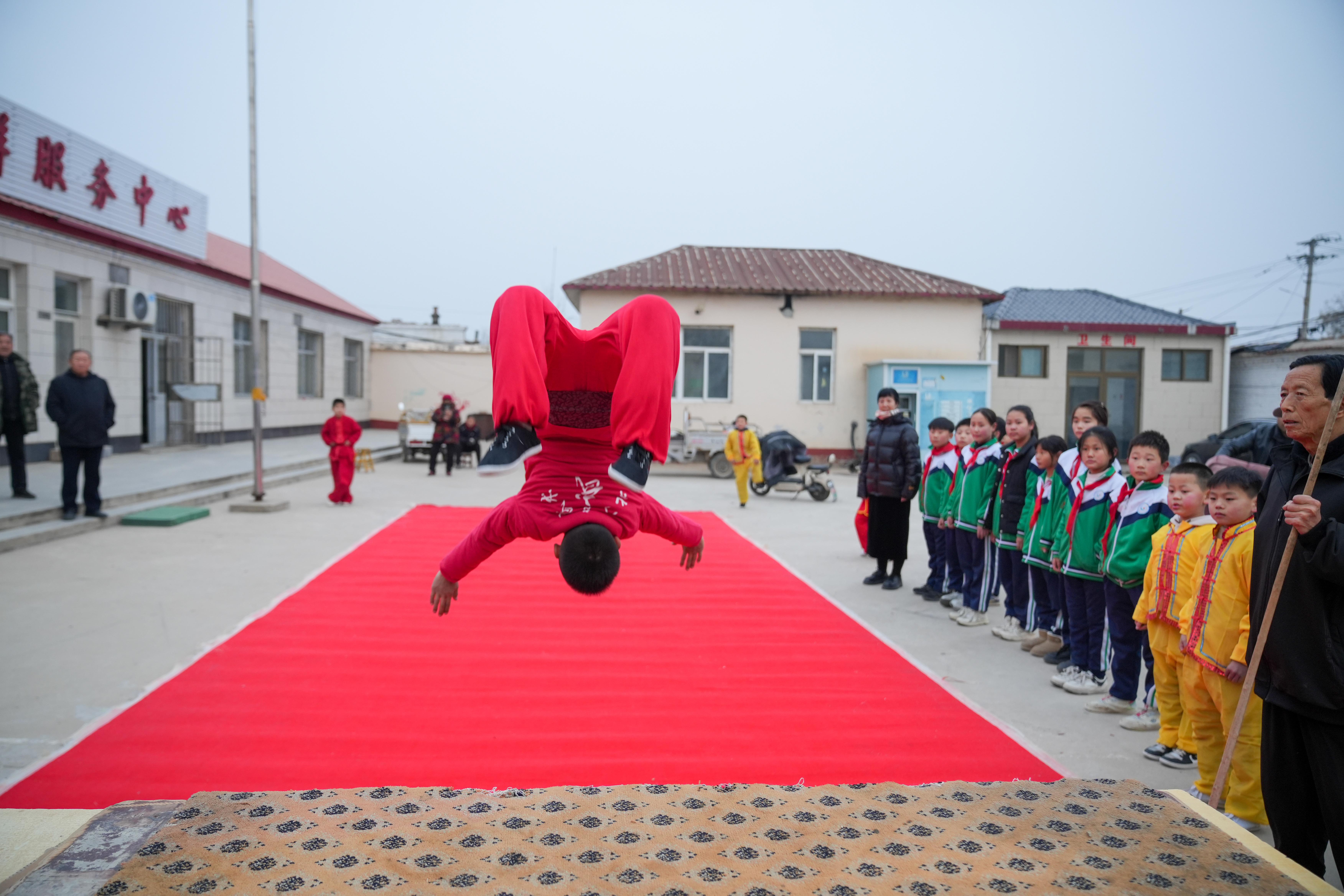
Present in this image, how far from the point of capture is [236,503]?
9477 mm

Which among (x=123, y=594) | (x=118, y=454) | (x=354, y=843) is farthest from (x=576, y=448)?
(x=118, y=454)

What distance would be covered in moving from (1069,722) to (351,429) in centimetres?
883

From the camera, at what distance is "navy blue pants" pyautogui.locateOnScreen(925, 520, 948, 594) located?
248 inches

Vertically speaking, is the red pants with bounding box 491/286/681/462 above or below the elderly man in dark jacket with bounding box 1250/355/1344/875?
above

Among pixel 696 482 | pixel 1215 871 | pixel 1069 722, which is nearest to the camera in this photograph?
pixel 1215 871

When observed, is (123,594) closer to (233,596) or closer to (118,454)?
(233,596)

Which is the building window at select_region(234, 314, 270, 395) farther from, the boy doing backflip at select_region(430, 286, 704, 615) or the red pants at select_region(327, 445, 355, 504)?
the boy doing backflip at select_region(430, 286, 704, 615)

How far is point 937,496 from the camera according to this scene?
20.3ft

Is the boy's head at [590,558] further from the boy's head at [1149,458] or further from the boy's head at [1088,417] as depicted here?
the boy's head at [1088,417]

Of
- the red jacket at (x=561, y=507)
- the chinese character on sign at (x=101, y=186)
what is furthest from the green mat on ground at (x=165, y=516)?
the red jacket at (x=561, y=507)

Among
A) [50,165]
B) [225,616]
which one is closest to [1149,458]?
[225,616]

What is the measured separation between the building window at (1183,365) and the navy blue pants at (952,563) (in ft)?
44.5

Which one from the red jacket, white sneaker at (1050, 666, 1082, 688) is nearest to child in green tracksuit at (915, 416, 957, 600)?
white sneaker at (1050, 666, 1082, 688)

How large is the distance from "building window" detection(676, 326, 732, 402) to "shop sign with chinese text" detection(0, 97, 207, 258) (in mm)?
8988
